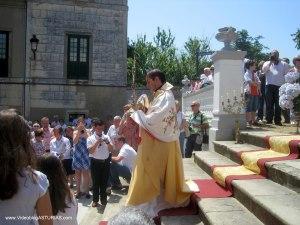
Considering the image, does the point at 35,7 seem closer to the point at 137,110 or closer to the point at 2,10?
the point at 2,10

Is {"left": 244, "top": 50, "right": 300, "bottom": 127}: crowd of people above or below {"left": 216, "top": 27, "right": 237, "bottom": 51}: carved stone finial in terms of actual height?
below

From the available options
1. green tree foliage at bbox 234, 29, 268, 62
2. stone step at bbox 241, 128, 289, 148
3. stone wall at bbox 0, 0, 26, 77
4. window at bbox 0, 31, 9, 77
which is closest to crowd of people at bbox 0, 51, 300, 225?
stone step at bbox 241, 128, 289, 148

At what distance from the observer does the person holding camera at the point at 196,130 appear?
9.73m

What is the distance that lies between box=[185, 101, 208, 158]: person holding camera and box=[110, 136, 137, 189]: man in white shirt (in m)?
1.34

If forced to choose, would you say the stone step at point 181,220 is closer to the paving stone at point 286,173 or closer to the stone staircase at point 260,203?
the stone staircase at point 260,203

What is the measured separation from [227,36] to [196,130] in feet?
7.46

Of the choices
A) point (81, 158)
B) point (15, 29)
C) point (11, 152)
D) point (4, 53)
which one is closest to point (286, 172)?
point (11, 152)

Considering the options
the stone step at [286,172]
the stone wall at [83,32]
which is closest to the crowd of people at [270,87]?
the stone step at [286,172]

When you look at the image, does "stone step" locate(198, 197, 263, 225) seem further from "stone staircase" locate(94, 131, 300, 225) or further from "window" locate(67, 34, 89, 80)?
"window" locate(67, 34, 89, 80)

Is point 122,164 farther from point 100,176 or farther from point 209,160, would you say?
point 209,160

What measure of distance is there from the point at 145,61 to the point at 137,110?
40.5m

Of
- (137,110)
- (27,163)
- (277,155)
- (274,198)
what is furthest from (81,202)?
(27,163)

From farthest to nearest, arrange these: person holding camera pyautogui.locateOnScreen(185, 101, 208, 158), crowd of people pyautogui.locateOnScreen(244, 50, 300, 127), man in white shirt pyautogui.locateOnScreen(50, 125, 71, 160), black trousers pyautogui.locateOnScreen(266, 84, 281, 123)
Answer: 1. man in white shirt pyautogui.locateOnScreen(50, 125, 71, 160)
2. black trousers pyautogui.locateOnScreen(266, 84, 281, 123)
3. crowd of people pyautogui.locateOnScreen(244, 50, 300, 127)
4. person holding camera pyautogui.locateOnScreen(185, 101, 208, 158)

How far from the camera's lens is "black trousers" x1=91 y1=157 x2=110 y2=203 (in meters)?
8.28
